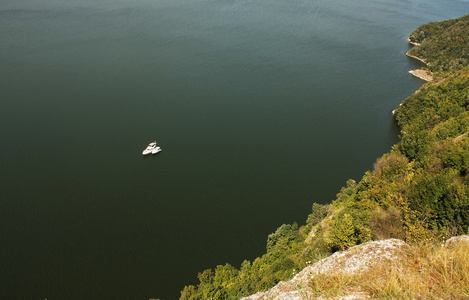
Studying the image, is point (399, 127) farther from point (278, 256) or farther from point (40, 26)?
point (40, 26)

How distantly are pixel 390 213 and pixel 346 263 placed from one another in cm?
809

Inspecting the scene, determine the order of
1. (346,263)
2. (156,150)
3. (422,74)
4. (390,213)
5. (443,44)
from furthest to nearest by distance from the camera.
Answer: (443,44), (422,74), (156,150), (390,213), (346,263)

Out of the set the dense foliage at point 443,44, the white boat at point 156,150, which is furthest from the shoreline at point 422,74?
the white boat at point 156,150

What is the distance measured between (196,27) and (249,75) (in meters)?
28.0

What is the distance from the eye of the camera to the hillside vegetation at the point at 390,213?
521 inches

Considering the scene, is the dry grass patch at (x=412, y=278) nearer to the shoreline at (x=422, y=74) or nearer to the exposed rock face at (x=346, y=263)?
the exposed rock face at (x=346, y=263)

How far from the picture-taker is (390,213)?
14914mm

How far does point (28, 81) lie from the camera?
150 feet

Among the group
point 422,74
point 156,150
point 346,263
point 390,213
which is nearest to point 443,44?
point 422,74

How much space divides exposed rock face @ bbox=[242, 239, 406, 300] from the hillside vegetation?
1.38 meters

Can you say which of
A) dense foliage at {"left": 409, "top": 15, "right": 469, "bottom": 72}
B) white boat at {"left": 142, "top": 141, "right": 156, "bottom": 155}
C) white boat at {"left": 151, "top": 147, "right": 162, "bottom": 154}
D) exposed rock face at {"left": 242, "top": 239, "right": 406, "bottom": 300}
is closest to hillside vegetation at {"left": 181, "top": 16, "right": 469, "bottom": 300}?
exposed rock face at {"left": 242, "top": 239, "right": 406, "bottom": 300}

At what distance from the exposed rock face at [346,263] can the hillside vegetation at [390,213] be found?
1.38 meters

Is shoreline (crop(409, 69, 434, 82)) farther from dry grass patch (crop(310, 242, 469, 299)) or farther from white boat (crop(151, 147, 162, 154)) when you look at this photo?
dry grass patch (crop(310, 242, 469, 299))

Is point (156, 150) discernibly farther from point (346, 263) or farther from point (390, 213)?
point (346, 263)
